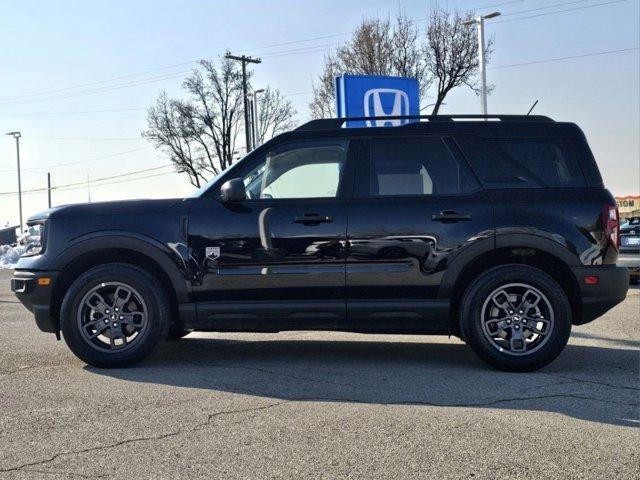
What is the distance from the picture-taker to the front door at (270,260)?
5.79 meters

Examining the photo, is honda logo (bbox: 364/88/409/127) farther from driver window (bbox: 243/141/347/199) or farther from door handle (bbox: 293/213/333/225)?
door handle (bbox: 293/213/333/225)

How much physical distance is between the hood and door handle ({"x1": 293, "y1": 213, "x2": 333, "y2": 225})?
99cm

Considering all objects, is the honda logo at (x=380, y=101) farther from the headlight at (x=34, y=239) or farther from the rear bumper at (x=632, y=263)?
the headlight at (x=34, y=239)

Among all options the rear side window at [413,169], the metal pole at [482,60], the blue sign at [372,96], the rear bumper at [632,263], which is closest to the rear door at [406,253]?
the rear side window at [413,169]

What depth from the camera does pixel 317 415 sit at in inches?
173

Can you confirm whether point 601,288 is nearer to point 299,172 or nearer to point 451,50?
point 299,172

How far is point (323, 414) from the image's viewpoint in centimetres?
443

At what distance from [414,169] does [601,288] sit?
1.73 meters

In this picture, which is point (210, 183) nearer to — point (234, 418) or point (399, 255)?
point (399, 255)

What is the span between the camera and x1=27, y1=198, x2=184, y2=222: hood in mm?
5938

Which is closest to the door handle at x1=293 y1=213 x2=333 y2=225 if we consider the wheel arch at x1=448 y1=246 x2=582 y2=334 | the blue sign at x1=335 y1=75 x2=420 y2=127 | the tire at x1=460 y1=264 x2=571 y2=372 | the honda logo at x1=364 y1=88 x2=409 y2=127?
the wheel arch at x1=448 y1=246 x2=582 y2=334

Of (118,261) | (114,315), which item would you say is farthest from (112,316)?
(118,261)

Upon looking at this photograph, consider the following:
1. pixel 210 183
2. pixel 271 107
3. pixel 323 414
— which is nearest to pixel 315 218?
pixel 210 183

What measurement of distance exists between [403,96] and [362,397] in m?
8.19
